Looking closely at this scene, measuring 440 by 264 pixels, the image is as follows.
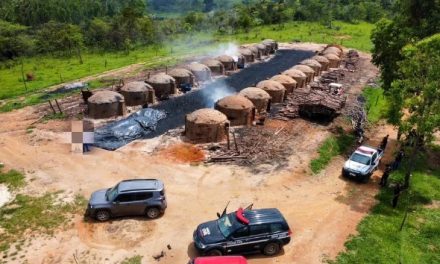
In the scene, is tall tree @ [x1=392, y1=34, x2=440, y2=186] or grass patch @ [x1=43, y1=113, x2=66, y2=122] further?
grass patch @ [x1=43, y1=113, x2=66, y2=122]

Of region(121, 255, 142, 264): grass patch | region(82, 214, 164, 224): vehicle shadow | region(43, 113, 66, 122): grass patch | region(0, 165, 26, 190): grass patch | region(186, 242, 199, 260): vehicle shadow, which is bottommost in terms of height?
region(0, 165, 26, 190): grass patch

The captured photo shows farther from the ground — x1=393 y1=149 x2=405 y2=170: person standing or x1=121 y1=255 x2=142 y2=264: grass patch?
x1=393 y1=149 x2=405 y2=170: person standing

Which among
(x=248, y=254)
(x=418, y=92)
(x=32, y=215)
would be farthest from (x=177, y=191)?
(x=418, y=92)

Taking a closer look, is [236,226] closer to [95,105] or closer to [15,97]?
[95,105]

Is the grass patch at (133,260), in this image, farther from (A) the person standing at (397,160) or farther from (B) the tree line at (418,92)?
(A) the person standing at (397,160)

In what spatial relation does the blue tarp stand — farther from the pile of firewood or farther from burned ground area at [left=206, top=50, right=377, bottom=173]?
the pile of firewood

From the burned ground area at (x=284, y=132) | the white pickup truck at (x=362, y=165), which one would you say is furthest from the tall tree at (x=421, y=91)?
the burned ground area at (x=284, y=132)

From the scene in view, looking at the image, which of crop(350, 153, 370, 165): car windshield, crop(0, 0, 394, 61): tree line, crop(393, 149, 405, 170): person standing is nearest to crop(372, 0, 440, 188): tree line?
crop(393, 149, 405, 170): person standing
